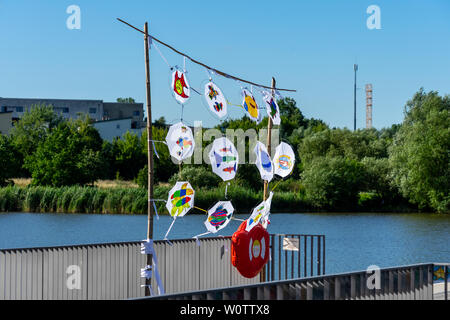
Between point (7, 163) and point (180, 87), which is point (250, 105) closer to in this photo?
point (180, 87)

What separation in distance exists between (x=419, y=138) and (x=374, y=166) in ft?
Result: 15.9

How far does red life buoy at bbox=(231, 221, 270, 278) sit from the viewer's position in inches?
363

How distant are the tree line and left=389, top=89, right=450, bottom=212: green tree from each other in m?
0.06

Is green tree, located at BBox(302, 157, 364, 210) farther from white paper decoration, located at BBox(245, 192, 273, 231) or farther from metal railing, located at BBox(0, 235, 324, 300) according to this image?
metal railing, located at BBox(0, 235, 324, 300)

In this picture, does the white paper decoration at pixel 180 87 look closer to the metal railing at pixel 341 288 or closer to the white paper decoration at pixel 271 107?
the white paper decoration at pixel 271 107

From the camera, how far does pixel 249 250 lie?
9.30m

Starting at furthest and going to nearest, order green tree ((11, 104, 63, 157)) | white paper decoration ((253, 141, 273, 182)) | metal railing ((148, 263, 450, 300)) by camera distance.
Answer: green tree ((11, 104, 63, 157)) → white paper decoration ((253, 141, 273, 182)) → metal railing ((148, 263, 450, 300))

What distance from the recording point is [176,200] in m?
8.72

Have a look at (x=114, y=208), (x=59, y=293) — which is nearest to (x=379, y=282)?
(x=59, y=293)

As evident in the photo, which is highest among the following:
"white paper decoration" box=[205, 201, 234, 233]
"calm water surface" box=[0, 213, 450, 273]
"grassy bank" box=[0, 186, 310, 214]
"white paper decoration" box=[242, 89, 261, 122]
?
"white paper decoration" box=[242, 89, 261, 122]

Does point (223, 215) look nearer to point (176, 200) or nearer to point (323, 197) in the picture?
point (176, 200)

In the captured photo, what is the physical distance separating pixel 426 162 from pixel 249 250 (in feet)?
113

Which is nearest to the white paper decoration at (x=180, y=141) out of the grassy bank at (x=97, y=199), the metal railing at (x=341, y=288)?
the metal railing at (x=341, y=288)
